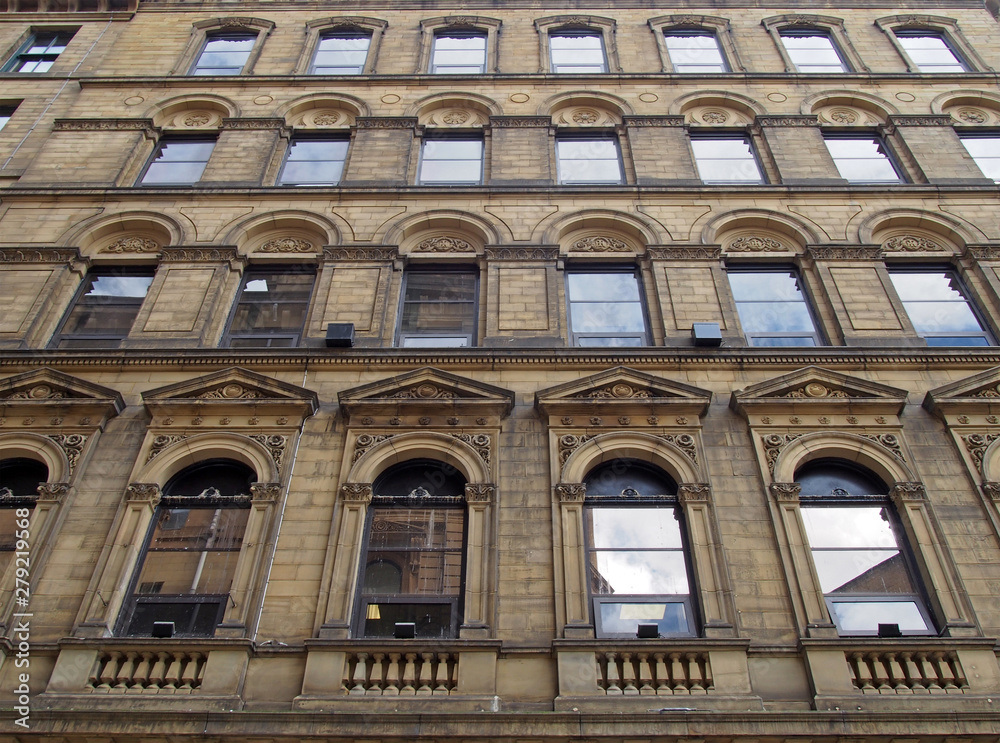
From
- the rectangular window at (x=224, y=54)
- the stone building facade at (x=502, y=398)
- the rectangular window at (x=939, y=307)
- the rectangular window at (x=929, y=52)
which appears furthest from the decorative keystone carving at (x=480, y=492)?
the rectangular window at (x=929, y=52)

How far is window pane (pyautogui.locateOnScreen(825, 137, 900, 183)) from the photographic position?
18688 millimetres

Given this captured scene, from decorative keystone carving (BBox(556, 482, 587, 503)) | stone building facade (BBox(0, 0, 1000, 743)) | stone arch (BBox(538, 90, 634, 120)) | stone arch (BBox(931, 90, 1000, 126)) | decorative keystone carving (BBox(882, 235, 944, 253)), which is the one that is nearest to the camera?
stone building facade (BBox(0, 0, 1000, 743))

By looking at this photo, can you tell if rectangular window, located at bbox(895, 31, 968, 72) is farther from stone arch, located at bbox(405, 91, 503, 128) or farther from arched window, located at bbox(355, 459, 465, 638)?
arched window, located at bbox(355, 459, 465, 638)

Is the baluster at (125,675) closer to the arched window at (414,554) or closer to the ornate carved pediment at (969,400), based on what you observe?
the arched window at (414,554)

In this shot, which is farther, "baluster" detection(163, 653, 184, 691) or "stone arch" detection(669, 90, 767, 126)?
"stone arch" detection(669, 90, 767, 126)

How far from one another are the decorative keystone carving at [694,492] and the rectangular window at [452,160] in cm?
864

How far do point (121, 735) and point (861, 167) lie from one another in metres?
16.9

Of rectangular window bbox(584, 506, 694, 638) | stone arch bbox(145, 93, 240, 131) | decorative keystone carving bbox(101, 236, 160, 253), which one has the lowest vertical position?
rectangular window bbox(584, 506, 694, 638)

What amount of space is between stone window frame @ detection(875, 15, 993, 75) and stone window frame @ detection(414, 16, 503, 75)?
9724mm

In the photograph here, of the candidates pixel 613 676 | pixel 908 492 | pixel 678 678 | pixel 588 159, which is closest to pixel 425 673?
pixel 613 676

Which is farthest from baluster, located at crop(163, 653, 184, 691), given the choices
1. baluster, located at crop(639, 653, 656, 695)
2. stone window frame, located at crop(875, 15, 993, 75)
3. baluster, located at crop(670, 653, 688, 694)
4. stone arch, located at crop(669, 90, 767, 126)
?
stone window frame, located at crop(875, 15, 993, 75)

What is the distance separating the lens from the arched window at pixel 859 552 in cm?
1119

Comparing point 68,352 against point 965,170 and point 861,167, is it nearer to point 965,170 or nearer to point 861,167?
point 861,167

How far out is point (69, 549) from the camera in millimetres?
11750
